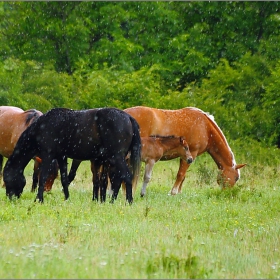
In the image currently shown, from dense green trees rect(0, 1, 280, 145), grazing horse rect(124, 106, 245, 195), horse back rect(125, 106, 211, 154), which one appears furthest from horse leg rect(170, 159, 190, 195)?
dense green trees rect(0, 1, 280, 145)

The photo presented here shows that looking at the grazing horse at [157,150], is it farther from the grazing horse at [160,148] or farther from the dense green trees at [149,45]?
the dense green trees at [149,45]

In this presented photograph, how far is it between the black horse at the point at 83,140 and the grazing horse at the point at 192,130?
92.8 inches

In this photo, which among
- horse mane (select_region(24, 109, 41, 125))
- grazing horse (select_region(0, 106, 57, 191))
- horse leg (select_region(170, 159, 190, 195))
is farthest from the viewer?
grazing horse (select_region(0, 106, 57, 191))

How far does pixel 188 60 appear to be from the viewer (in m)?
31.2

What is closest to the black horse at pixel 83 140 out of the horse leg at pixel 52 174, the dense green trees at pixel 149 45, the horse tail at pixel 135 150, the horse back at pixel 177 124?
the horse tail at pixel 135 150

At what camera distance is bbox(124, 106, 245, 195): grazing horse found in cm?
1517

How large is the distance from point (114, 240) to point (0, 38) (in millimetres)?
25447

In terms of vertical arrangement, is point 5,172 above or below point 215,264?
below

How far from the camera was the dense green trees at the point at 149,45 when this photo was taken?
1097 inches

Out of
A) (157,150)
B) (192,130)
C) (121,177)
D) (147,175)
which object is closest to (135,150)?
(121,177)

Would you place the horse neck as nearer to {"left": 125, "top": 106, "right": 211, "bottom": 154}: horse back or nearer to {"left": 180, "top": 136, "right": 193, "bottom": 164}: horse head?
{"left": 125, "top": 106, "right": 211, "bottom": 154}: horse back

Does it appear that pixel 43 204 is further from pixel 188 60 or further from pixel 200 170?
pixel 188 60

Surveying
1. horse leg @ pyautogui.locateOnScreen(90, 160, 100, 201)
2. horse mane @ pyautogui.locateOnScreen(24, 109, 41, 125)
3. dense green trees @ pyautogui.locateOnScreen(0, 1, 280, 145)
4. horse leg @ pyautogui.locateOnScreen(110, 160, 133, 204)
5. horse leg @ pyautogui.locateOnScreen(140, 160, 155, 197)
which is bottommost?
dense green trees @ pyautogui.locateOnScreen(0, 1, 280, 145)

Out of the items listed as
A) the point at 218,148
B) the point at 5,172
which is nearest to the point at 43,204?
the point at 5,172
